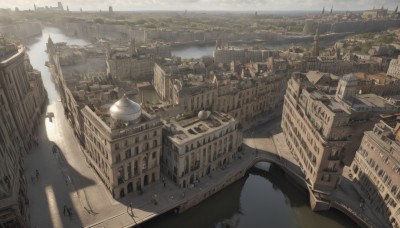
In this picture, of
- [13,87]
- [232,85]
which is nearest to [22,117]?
[13,87]

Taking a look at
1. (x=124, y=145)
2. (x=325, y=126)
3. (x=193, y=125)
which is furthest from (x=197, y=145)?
(x=325, y=126)

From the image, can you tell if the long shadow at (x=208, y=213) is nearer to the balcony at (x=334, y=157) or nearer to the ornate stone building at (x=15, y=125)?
the balcony at (x=334, y=157)

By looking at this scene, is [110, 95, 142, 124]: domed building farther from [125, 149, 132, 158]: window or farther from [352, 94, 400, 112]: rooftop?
[352, 94, 400, 112]: rooftop

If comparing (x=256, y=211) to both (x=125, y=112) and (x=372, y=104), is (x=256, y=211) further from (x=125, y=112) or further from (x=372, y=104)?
(x=372, y=104)

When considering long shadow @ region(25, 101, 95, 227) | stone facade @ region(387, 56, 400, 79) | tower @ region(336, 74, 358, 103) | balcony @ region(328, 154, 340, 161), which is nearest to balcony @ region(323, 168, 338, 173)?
balcony @ region(328, 154, 340, 161)

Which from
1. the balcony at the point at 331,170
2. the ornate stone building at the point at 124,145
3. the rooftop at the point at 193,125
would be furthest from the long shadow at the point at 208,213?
the balcony at the point at 331,170

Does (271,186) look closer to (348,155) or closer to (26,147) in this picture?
(348,155)
